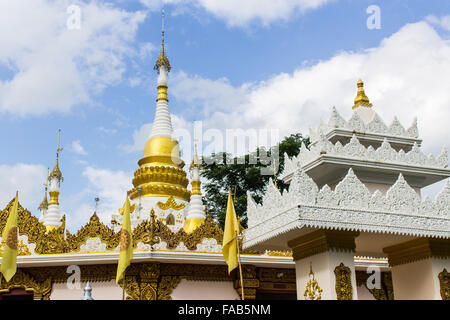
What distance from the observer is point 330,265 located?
9133 millimetres

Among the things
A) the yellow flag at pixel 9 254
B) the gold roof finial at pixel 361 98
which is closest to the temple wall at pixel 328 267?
the gold roof finial at pixel 361 98

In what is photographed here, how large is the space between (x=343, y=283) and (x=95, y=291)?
8908 millimetres

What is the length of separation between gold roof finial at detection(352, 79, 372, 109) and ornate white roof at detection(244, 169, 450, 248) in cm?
248

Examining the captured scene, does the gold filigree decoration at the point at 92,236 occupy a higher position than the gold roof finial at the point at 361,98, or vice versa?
the gold roof finial at the point at 361,98

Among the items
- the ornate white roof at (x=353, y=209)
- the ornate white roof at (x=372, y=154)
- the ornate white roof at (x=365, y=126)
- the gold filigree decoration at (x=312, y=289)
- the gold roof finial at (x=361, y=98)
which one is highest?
the gold roof finial at (x=361, y=98)

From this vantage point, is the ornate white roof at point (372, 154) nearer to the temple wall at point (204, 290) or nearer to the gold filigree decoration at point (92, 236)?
the temple wall at point (204, 290)

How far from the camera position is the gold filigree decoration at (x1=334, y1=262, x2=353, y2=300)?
29.4 feet

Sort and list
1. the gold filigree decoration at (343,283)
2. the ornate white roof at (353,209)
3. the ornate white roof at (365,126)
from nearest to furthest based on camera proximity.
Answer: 1. the ornate white roof at (353,209)
2. the gold filigree decoration at (343,283)
3. the ornate white roof at (365,126)

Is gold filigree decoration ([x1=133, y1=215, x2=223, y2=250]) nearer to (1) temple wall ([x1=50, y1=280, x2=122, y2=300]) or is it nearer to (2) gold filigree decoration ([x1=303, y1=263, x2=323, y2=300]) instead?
A: (1) temple wall ([x1=50, y1=280, x2=122, y2=300])

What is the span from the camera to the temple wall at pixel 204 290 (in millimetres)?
15703

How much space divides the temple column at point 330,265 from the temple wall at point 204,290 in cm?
661

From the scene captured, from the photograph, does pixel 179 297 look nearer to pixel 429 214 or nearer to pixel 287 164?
pixel 287 164
